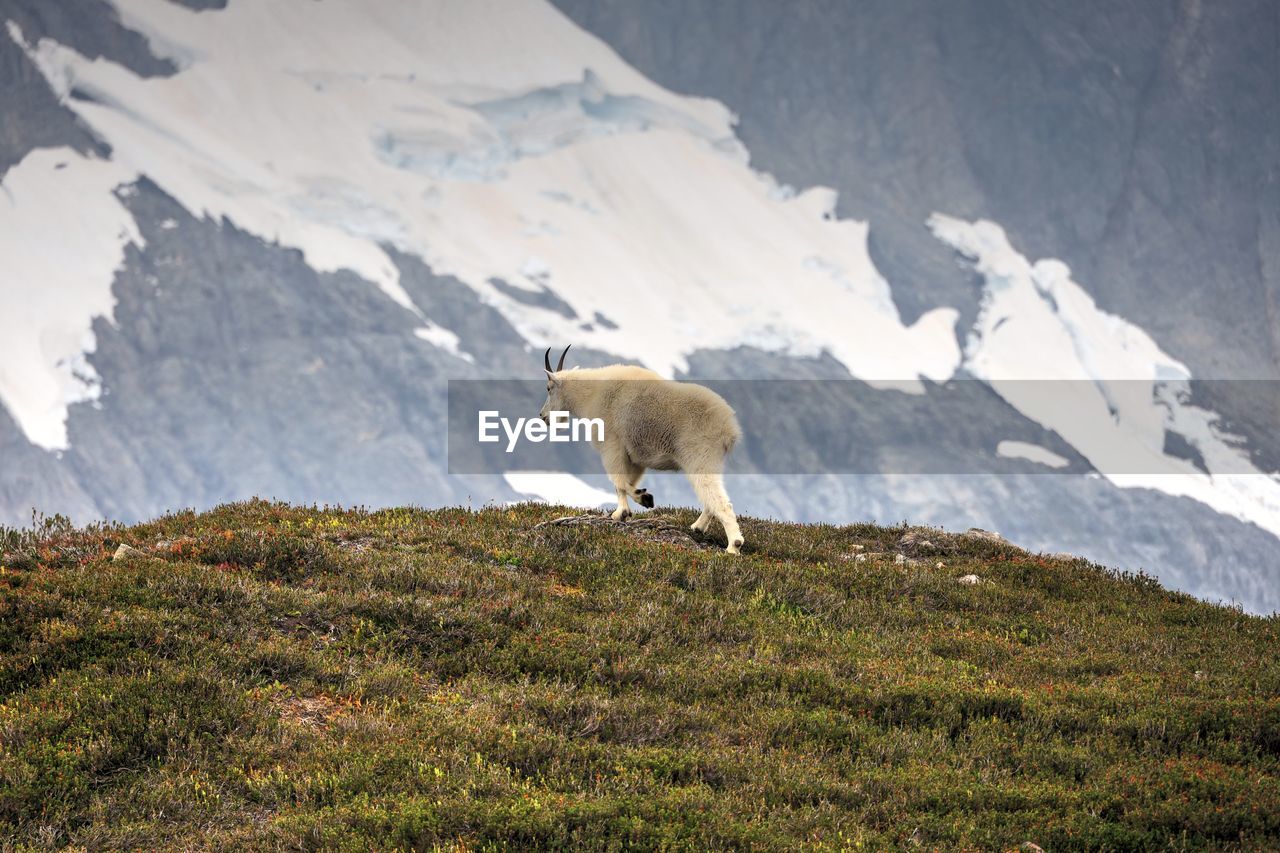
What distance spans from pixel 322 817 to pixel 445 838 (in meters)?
0.93

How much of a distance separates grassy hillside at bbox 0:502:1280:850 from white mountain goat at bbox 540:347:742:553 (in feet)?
4.29

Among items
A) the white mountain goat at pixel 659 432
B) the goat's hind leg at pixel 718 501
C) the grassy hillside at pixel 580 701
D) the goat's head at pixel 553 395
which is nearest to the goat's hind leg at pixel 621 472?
the white mountain goat at pixel 659 432

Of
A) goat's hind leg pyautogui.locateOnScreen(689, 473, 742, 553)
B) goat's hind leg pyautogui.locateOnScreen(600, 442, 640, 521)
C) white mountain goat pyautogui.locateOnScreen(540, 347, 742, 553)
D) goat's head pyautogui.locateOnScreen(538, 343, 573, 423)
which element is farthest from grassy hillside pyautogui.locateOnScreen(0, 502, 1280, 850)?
goat's head pyautogui.locateOnScreen(538, 343, 573, 423)

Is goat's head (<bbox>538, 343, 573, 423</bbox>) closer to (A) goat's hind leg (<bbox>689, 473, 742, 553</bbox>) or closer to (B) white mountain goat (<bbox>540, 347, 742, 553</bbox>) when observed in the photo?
(B) white mountain goat (<bbox>540, 347, 742, 553</bbox>)

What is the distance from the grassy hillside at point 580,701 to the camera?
8.77 meters

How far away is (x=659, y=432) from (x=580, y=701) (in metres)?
6.89

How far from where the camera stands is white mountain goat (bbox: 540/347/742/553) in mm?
16641

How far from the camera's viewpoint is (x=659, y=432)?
17.1m

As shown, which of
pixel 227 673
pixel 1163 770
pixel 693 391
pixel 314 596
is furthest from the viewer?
pixel 693 391

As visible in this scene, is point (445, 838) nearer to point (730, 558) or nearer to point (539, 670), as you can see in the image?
point (539, 670)

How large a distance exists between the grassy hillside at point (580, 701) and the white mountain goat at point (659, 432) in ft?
4.29

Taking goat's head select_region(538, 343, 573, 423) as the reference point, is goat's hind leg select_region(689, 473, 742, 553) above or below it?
below

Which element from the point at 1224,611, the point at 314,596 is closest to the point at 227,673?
the point at 314,596

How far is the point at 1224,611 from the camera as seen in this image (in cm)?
1608
